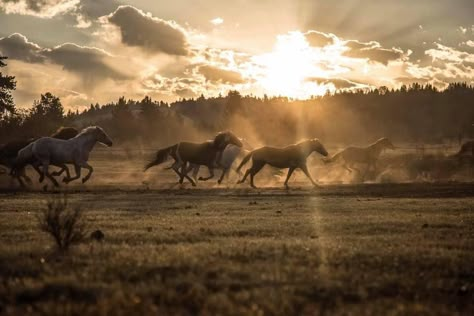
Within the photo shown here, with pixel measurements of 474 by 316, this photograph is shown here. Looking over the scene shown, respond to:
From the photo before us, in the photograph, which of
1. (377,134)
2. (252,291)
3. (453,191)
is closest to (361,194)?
(453,191)

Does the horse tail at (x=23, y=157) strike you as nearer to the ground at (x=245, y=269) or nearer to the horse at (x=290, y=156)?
the horse at (x=290, y=156)

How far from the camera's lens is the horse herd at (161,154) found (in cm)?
2981

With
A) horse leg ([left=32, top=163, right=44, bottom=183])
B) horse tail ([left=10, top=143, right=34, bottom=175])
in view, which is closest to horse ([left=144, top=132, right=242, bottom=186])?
horse leg ([left=32, top=163, right=44, bottom=183])

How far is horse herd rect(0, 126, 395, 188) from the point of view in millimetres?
29812

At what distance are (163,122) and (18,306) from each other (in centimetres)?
12898

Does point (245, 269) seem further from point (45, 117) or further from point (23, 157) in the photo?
point (45, 117)

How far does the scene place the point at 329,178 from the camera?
150 feet

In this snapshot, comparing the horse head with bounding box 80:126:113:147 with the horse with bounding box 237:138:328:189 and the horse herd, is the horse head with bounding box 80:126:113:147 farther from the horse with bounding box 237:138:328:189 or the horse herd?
the horse with bounding box 237:138:328:189

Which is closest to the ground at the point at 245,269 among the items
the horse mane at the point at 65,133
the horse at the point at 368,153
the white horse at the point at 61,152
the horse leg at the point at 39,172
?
the white horse at the point at 61,152

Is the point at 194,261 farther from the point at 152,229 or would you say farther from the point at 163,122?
the point at 163,122

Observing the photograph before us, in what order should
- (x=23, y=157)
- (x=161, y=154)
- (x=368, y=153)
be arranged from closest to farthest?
(x=23, y=157) → (x=161, y=154) → (x=368, y=153)

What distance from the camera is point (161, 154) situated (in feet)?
122

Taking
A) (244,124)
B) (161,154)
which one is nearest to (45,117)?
(161,154)

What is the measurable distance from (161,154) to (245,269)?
30745mm
